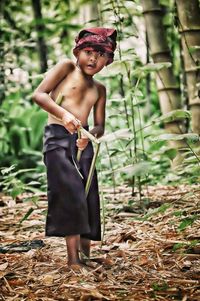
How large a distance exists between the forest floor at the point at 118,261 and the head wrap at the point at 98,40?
65 centimetres

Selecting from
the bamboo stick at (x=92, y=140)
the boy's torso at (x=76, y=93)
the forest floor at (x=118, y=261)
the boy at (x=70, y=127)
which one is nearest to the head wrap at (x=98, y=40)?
Result: the boy at (x=70, y=127)

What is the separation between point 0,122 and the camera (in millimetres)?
5016

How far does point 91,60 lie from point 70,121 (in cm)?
27

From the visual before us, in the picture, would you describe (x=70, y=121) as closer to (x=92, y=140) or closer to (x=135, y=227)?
(x=92, y=140)

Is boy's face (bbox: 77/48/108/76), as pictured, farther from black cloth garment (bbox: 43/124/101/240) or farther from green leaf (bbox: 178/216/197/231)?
green leaf (bbox: 178/216/197/231)

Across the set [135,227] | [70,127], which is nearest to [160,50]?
[135,227]

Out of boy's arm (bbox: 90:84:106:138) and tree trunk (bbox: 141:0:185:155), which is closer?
boy's arm (bbox: 90:84:106:138)

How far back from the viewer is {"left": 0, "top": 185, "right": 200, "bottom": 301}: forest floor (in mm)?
1718

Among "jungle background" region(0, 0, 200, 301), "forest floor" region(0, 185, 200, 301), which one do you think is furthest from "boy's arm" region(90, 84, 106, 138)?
"forest floor" region(0, 185, 200, 301)

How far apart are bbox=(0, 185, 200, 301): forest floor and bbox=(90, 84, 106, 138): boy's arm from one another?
0.41 metres

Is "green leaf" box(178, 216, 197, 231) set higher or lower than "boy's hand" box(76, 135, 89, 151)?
lower

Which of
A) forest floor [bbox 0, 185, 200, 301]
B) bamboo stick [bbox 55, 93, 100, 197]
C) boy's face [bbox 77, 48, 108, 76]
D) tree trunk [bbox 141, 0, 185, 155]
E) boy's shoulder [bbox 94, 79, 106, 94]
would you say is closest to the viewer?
forest floor [bbox 0, 185, 200, 301]

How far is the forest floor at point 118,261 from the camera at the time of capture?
1.72m

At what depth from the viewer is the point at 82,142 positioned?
6.79ft
